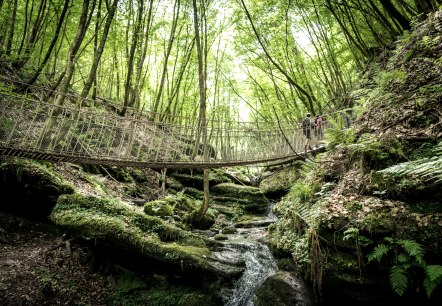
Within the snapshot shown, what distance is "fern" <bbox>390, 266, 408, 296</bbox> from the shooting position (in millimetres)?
2551

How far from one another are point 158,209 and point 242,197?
3.84 meters

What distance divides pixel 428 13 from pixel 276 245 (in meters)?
5.56

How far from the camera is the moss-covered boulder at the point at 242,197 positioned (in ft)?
29.7

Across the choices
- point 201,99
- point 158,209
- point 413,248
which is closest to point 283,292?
point 413,248

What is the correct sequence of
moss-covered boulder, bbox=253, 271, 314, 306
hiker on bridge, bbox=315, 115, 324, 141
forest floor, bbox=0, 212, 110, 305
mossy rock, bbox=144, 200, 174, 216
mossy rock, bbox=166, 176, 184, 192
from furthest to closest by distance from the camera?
mossy rock, bbox=166, 176, 184, 192
hiker on bridge, bbox=315, 115, 324, 141
mossy rock, bbox=144, 200, 174, 216
forest floor, bbox=0, 212, 110, 305
moss-covered boulder, bbox=253, 271, 314, 306

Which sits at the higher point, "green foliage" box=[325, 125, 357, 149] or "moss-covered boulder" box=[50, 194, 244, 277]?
"green foliage" box=[325, 125, 357, 149]

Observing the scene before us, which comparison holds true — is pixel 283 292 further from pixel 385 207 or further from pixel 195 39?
pixel 195 39

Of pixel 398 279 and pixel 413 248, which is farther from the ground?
pixel 413 248

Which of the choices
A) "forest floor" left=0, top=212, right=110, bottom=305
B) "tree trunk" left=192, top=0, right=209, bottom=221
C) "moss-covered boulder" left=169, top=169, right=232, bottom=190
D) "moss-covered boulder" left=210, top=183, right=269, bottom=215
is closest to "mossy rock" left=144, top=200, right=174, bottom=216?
"tree trunk" left=192, top=0, right=209, bottom=221

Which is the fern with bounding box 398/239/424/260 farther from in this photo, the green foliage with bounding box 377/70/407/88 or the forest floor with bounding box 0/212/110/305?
the forest floor with bounding box 0/212/110/305

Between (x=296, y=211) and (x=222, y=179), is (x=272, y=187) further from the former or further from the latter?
(x=296, y=211)

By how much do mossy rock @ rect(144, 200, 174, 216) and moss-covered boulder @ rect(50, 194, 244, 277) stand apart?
1.18 m

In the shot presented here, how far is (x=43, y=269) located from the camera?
13.8 feet

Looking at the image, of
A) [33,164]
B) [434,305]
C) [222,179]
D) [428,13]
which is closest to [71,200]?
[33,164]
